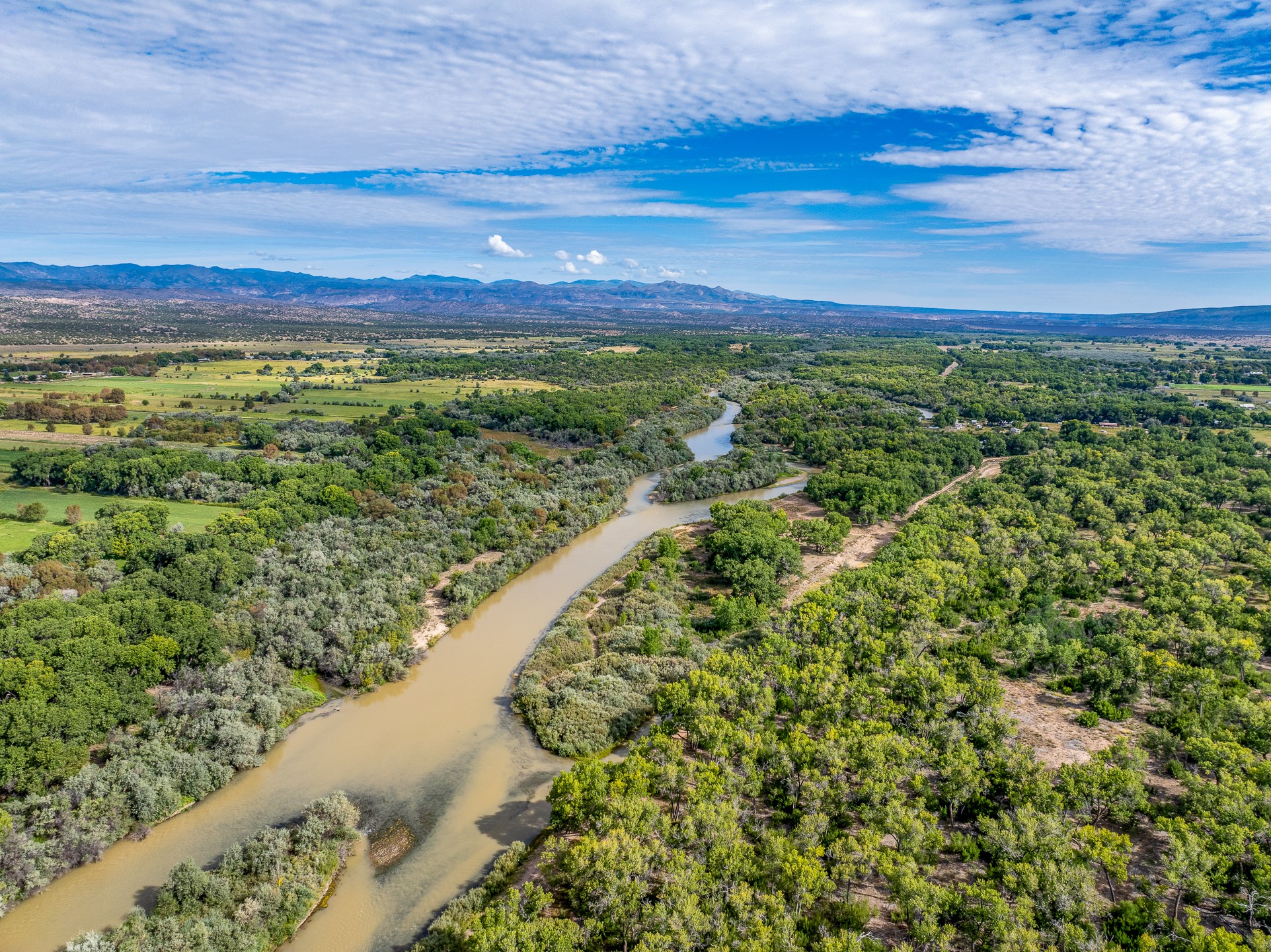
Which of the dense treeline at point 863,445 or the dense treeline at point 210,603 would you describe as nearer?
the dense treeline at point 210,603

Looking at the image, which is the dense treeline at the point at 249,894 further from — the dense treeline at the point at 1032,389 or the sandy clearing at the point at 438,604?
the dense treeline at the point at 1032,389

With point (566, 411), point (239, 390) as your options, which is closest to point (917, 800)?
point (566, 411)

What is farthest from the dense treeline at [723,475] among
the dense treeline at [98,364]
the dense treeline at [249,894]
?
the dense treeline at [98,364]

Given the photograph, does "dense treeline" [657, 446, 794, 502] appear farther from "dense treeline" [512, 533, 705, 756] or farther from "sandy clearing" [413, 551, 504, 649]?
"sandy clearing" [413, 551, 504, 649]

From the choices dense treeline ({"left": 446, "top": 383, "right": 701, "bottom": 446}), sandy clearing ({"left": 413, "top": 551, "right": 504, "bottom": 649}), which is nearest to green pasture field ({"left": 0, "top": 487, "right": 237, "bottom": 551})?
sandy clearing ({"left": 413, "top": 551, "right": 504, "bottom": 649})

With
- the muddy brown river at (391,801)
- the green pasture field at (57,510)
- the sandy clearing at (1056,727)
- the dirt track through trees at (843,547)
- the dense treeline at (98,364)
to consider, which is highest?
the dense treeline at (98,364)
